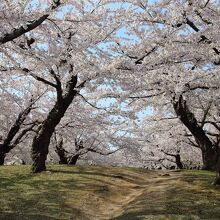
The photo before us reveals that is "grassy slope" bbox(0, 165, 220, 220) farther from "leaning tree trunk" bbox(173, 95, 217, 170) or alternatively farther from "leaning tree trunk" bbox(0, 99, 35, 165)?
"leaning tree trunk" bbox(0, 99, 35, 165)

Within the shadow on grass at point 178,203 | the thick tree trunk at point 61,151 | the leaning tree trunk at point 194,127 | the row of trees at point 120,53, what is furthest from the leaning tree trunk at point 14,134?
the shadow on grass at point 178,203

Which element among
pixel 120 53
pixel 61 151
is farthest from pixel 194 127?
pixel 61 151

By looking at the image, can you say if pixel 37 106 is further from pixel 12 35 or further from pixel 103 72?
pixel 12 35

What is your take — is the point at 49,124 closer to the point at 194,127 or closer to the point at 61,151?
the point at 194,127

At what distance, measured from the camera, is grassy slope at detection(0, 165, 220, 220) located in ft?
41.1

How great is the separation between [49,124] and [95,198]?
4.92 metres

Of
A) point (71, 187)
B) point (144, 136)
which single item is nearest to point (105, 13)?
point (71, 187)

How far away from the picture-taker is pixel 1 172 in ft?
63.3

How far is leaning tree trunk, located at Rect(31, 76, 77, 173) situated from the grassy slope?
0.84 m

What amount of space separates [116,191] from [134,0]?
8184mm

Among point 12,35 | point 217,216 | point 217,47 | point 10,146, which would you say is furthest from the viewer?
point 10,146

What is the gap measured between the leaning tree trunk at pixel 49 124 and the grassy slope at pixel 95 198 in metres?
0.84

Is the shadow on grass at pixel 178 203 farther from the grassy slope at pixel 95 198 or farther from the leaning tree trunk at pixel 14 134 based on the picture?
the leaning tree trunk at pixel 14 134

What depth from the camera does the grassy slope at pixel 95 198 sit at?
1254 centimetres
